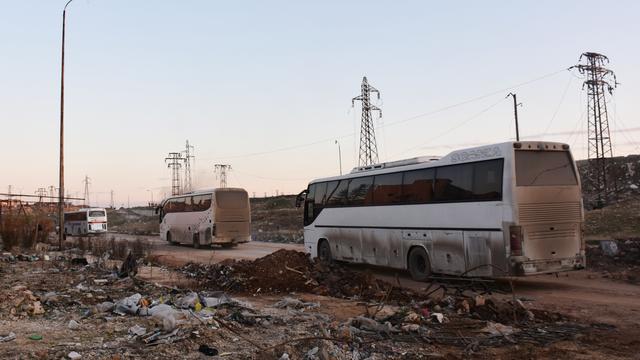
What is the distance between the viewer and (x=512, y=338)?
7223 mm

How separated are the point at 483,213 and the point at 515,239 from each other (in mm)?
972

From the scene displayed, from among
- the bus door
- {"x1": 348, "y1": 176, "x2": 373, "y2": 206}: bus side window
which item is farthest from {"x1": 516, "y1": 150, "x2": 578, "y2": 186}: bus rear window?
{"x1": 348, "y1": 176, "x2": 373, "y2": 206}: bus side window

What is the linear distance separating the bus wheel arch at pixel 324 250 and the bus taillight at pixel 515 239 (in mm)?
7967

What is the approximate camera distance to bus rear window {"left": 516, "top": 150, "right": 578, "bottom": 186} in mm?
11523

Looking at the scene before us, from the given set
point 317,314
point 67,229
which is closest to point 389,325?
point 317,314

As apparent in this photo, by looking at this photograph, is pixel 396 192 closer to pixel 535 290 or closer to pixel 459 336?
pixel 535 290

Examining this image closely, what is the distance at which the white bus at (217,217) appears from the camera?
27.3 meters

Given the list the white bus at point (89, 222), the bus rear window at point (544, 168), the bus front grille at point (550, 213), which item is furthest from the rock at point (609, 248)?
the white bus at point (89, 222)

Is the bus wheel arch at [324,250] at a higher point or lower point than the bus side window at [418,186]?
lower

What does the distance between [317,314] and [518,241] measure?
4.91m

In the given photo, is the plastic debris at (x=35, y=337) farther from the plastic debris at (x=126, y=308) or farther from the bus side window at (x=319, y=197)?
the bus side window at (x=319, y=197)

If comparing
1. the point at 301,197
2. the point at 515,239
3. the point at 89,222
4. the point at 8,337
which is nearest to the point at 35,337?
the point at 8,337

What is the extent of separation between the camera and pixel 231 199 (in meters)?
27.6

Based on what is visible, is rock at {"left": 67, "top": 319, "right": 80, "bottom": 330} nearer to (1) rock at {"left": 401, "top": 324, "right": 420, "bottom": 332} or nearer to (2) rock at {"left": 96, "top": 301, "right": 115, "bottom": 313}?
(2) rock at {"left": 96, "top": 301, "right": 115, "bottom": 313}
